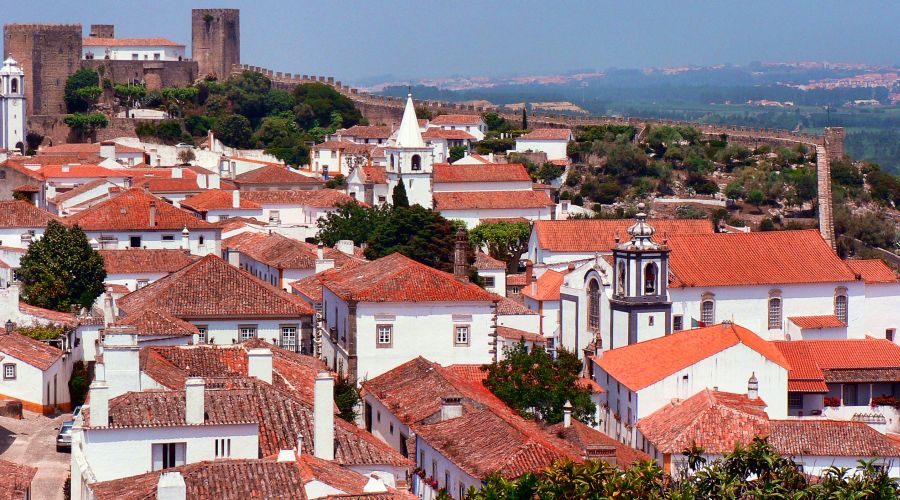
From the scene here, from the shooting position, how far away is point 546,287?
5025 cm

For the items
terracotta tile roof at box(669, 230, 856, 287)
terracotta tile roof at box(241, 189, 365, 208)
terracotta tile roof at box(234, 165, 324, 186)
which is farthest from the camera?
terracotta tile roof at box(234, 165, 324, 186)

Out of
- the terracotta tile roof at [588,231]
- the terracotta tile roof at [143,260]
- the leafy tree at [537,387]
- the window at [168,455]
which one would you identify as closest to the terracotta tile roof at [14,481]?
the window at [168,455]

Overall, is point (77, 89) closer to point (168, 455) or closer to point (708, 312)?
point (708, 312)

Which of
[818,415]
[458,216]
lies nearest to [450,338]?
[818,415]

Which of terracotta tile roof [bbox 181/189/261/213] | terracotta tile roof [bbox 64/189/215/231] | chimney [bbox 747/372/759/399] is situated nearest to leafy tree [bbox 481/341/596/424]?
chimney [bbox 747/372/759/399]

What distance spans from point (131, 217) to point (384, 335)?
2000 cm

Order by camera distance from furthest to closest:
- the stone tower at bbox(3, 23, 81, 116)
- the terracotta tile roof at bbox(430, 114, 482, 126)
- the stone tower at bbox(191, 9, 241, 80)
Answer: the stone tower at bbox(191, 9, 241, 80), the stone tower at bbox(3, 23, 81, 116), the terracotta tile roof at bbox(430, 114, 482, 126)

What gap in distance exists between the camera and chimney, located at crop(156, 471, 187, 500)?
1955 cm

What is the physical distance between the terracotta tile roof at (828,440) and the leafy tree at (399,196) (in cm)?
3378

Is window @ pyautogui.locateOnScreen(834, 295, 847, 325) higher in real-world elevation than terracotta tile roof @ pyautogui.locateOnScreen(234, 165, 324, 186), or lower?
lower

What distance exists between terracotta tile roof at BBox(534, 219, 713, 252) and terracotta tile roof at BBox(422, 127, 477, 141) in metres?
27.9

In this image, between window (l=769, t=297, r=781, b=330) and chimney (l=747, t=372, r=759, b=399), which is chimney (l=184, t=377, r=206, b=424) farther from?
window (l=769, t=297, r=781, b=330)

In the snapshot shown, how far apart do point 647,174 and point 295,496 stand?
64988 mm

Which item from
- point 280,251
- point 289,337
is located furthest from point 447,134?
point 289,337
